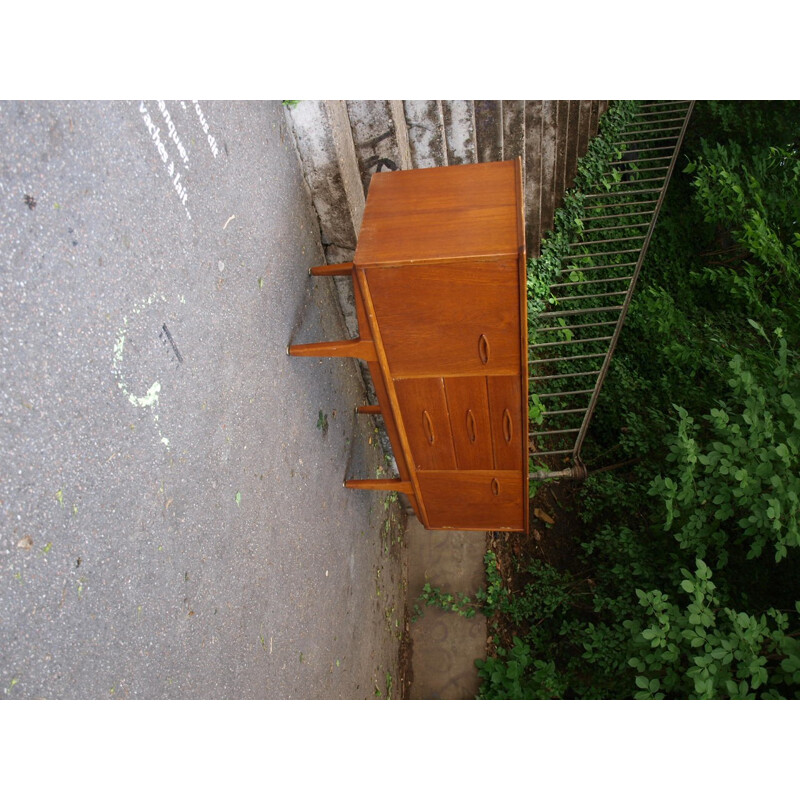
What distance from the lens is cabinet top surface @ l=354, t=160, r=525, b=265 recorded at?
2248 mm

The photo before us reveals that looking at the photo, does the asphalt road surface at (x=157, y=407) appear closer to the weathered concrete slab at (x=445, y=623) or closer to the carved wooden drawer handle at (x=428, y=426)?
the carved wooden drawer handle at (x=428, y=426)

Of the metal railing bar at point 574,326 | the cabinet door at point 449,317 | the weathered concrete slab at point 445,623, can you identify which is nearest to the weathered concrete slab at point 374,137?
the cabinet door at point 449,317

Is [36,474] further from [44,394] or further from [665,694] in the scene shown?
[665,694]

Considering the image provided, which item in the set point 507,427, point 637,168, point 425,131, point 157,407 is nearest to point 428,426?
point 507,427

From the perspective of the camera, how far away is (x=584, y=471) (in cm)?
494

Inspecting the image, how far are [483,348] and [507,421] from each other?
0.44 m

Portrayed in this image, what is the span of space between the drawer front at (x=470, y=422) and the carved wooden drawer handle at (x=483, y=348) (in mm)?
123

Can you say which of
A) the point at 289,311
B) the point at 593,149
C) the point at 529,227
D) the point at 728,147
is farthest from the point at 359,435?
the point at 728,147

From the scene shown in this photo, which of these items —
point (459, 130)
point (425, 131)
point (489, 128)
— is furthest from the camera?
point (489, 128)

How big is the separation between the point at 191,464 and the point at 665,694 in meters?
2.51

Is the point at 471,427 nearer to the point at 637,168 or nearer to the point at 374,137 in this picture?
the point at 374,137

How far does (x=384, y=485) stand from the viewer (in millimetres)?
3516

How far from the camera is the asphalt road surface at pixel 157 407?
143 centimetres

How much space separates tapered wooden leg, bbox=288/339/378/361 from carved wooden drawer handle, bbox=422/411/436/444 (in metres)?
0.36
